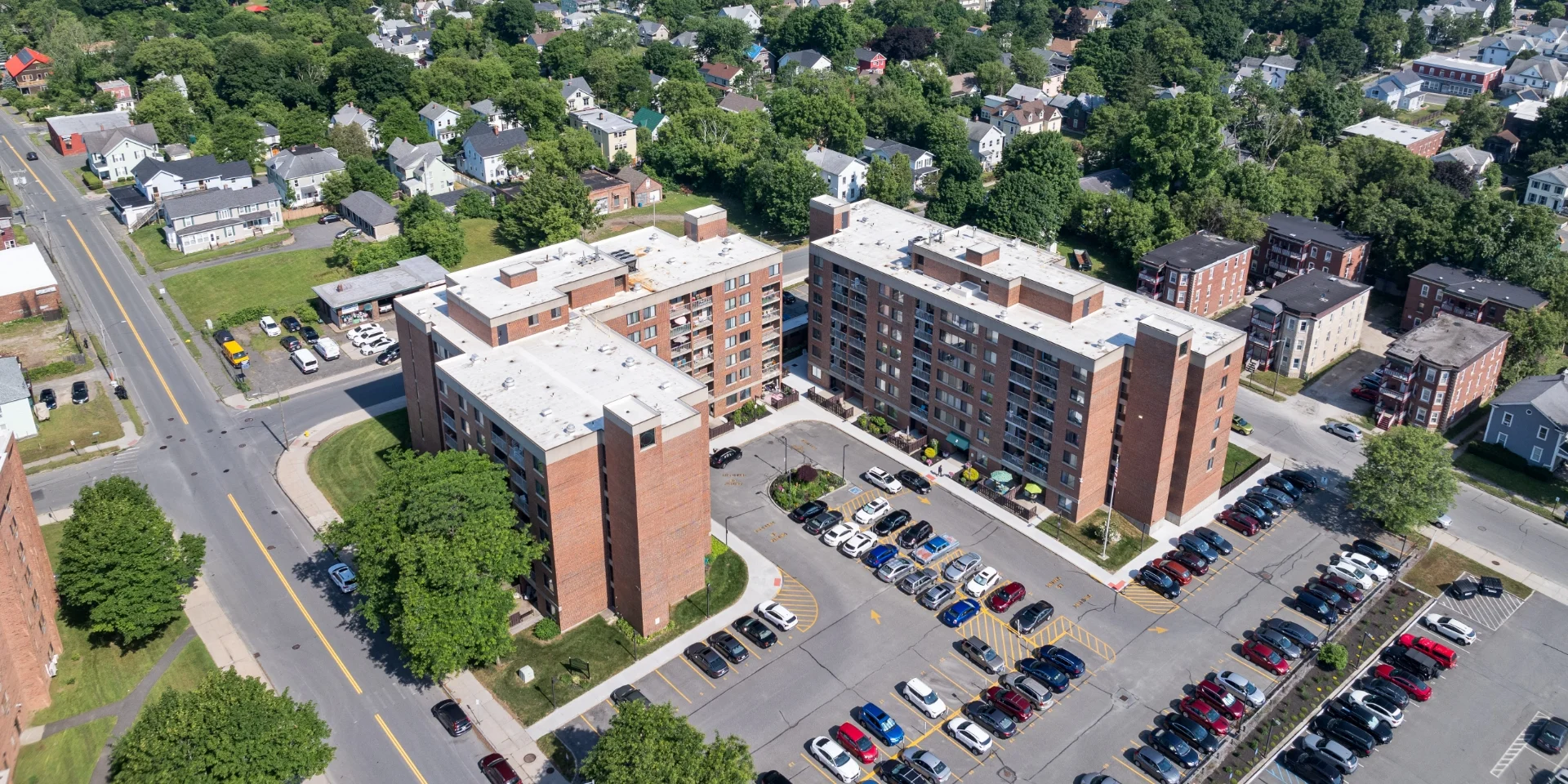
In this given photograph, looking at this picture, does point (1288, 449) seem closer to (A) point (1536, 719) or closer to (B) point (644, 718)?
(A) point (1536, 719)

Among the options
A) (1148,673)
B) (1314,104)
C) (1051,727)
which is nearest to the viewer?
(1051,727)

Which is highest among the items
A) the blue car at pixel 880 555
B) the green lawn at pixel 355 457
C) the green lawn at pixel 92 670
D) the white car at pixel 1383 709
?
the green lawn at pixel 355 457

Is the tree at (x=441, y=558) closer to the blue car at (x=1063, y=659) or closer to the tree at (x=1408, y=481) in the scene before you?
the blue car at (x=1063, y=659)

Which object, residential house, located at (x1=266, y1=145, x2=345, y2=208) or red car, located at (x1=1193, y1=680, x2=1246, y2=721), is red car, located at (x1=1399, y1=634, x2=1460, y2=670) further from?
residential house, located at (x1=266, y1=145, x2=345, y2=208)

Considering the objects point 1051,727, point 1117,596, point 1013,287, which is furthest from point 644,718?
point 1013,287

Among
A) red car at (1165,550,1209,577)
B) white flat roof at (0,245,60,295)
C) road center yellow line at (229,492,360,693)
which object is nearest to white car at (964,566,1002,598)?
red car at (1165,550,1209,577)

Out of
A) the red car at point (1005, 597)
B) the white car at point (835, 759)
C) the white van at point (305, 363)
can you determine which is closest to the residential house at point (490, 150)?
the white van at point (305, 363)

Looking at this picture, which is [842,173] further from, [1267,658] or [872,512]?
[1267,658]
